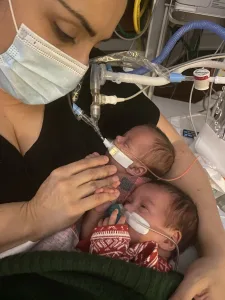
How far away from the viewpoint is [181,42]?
8.48 feet

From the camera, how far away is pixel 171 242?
50.3 inches

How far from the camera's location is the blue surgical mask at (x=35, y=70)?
103cm

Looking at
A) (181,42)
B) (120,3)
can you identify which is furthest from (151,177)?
(181,42)

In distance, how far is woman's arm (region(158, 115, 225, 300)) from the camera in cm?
112

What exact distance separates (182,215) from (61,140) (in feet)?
1.45

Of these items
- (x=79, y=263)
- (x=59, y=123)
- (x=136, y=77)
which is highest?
(x=136, y=77)

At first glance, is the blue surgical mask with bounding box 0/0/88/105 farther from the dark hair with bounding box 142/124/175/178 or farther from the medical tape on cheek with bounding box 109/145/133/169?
the dark hair with bounding box 142/124/175/178

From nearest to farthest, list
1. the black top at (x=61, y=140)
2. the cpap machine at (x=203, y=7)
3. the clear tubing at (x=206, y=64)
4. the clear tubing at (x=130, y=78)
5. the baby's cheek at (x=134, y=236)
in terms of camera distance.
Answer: the black top at (x=61, y=140) < the baby's cheek at (x=134, y=236) < the clear tubing at (x=130, y=78) < the clear tubing at (x=206, y=64) < the cpap machine at (x=203, y=7)

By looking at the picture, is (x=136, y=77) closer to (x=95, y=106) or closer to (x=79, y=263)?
(x=95, y=106)

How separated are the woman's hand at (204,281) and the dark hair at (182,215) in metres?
0.11

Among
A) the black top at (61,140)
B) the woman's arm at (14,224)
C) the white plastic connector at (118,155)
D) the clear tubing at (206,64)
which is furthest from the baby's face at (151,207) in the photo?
the clear tubing at (206,64)

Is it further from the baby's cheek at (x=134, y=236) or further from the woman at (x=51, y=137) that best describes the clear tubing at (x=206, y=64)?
the baby's cheek at (x=134, y=236)

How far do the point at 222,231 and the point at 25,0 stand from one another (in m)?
0.91

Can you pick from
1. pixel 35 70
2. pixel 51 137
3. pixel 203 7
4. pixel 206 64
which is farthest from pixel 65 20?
pixel 203 7
